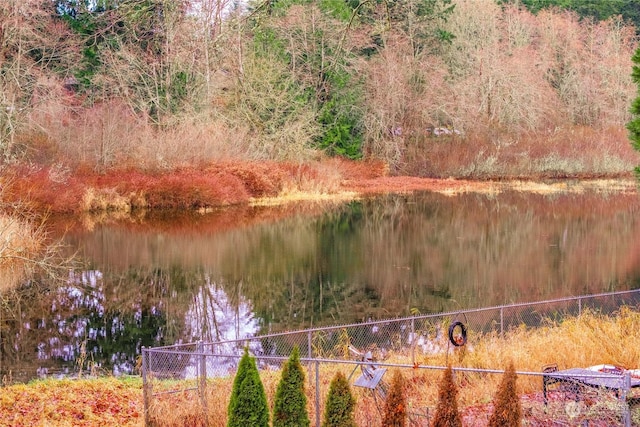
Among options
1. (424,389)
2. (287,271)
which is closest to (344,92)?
(287,271)

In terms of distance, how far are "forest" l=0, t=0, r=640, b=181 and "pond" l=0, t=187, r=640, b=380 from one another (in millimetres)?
6165

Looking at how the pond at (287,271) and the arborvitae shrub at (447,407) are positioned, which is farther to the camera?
the pond at (287,271)

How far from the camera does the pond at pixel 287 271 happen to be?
18.2 metres

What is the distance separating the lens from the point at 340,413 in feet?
26.8

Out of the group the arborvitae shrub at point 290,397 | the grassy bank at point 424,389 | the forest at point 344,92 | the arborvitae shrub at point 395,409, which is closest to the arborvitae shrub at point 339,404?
the arborvitae shrub at point 290,397

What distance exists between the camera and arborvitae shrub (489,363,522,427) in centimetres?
746

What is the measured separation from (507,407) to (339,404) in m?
1.66

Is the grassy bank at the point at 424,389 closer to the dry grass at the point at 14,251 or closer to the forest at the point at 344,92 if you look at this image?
the dry grass at the point at 14,251

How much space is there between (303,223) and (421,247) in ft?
23.6

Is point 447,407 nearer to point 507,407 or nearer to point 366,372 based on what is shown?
point 507,407

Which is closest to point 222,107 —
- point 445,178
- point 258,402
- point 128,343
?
point 445,178

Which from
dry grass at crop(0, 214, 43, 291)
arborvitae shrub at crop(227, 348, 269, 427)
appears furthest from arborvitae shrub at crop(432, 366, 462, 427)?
dry grass at crop(0, 214, 43, 291)

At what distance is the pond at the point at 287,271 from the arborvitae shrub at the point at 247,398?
712 cm

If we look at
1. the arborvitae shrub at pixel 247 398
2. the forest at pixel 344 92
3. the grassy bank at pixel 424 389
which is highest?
the forest at pixel 344 92
